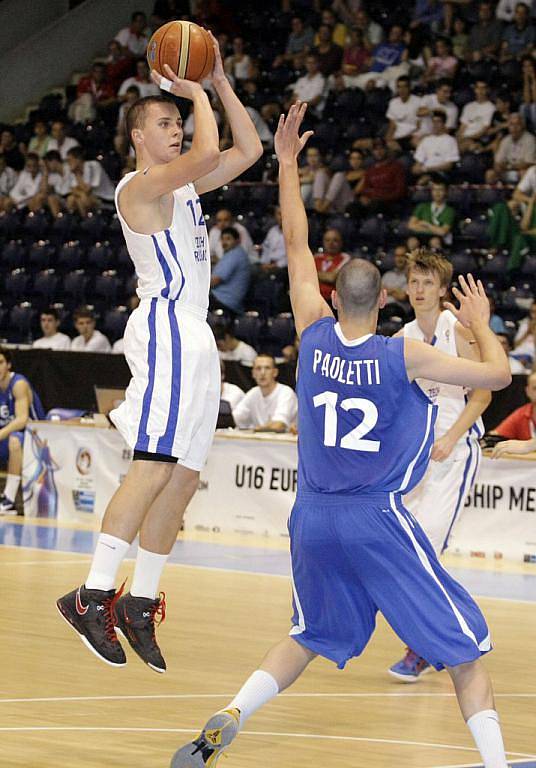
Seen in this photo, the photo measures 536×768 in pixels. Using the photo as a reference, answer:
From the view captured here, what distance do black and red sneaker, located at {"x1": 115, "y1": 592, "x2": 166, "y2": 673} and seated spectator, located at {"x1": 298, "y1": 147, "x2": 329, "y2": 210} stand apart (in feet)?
37.0

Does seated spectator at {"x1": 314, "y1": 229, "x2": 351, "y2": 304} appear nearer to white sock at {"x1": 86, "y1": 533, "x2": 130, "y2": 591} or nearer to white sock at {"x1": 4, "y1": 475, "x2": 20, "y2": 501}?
white sock at {"x1": 4, "y1": 475, "x2": 20, "y2": 501}

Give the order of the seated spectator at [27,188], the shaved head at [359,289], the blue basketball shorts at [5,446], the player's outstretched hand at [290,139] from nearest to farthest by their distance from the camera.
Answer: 1. the shaved head at [359,289]
2. the player's outstretched hand at [290,139]
3. the blue basketball shorts at [5,446]
4. the seated spectator at [27,188]

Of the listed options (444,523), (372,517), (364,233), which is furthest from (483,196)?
(372,517)

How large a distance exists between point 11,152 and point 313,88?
4.99 meters

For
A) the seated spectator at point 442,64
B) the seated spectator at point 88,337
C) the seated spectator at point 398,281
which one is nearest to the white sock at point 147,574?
the seated spectator at point 398,281

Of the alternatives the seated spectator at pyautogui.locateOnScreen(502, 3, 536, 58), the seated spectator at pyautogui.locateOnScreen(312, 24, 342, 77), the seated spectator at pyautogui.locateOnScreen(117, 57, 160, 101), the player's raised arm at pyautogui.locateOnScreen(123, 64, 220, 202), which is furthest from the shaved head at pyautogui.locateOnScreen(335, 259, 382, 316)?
the seated spectator at pyautogui.locateOnScreen(117, 57, 160, 101)

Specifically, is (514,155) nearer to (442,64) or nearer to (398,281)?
(442,64)

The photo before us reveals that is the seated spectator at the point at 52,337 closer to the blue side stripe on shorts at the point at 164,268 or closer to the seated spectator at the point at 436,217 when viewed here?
the seated spectator at the point at 436,217

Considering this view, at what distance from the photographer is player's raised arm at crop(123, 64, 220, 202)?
5578 mm

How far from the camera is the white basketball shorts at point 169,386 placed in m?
5.79

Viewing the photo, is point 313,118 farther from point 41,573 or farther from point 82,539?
point 41,573

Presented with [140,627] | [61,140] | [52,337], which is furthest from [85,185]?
[140,627]

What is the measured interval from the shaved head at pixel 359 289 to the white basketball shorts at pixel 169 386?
1180 mm

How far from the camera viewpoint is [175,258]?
5.90m
